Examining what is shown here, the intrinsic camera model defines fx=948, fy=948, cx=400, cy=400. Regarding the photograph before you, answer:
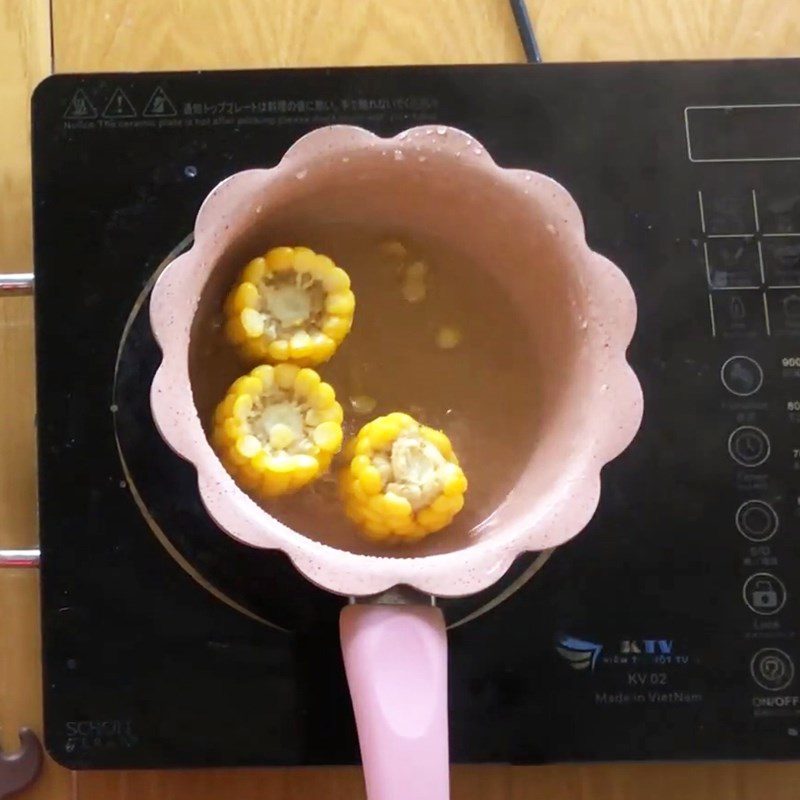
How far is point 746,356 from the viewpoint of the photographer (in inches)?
21.7

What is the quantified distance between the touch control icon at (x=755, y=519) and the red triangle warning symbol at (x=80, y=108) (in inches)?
17.4

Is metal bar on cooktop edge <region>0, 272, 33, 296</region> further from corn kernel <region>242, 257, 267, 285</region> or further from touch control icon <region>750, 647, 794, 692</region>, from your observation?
touch control icon <region>750, 647, 794, 692</region>

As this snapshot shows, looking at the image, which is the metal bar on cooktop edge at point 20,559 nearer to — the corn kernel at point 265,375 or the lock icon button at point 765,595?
the corn kernel at point 265,375

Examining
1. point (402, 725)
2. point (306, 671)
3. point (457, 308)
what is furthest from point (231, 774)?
point (457, 308)

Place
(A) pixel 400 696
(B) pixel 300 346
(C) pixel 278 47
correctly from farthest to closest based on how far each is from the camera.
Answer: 1. (C) pixel 278 47
2. (B) pixel 300 346
3. (A) pixel 400 696

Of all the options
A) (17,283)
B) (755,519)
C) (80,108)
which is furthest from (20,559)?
(755,519)

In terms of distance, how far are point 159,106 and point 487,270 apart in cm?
22

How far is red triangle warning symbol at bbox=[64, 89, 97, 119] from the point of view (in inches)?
22.0

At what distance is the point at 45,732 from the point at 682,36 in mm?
570

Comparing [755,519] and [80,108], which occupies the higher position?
[80,108]

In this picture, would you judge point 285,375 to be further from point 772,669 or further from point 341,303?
point 772,669

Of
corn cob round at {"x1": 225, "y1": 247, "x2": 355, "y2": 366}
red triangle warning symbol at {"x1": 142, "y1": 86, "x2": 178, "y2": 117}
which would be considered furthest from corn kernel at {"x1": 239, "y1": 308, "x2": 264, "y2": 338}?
red triangle warning symbol at {"x1": 142, "y1": 86, "x2": 178, "y2": 117}

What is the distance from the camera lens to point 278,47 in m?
0.61

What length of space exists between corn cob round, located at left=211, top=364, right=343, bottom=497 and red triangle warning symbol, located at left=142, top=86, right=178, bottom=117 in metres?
0.18
